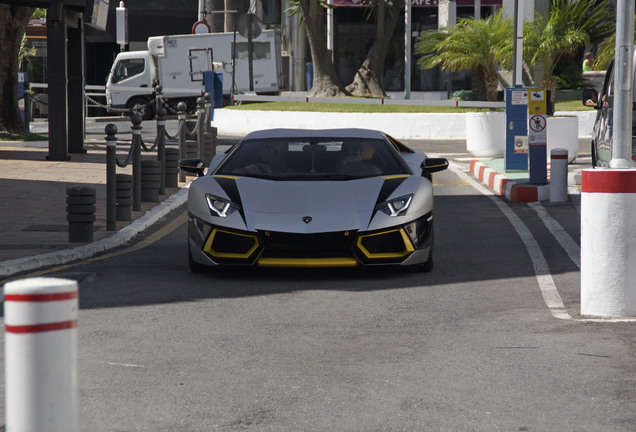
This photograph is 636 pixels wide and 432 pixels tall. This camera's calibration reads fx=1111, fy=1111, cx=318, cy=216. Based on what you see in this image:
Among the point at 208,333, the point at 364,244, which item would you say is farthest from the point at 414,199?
the point at 208,333

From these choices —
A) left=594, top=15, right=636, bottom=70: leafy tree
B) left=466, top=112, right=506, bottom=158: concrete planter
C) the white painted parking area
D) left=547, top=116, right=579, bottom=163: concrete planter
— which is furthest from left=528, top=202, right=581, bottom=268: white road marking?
left=594, top=15, right=636, bottom=70: leafy tree

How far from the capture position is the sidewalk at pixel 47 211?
9.20 metres

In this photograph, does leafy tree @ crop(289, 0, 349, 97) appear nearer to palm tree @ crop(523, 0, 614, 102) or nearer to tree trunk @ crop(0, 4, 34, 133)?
palm tree @ crop(523, 0, 614, 102)

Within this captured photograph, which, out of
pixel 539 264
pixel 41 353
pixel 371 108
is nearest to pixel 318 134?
pixel 539 264

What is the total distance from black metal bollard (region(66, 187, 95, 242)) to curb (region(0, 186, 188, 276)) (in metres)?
0.15

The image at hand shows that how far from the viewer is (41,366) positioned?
9.42ft

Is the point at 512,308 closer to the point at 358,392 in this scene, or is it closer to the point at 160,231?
the point at 358,392

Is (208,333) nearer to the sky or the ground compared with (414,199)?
nearer to the ground

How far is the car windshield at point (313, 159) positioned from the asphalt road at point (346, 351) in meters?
0.84

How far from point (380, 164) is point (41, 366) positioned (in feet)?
21.2

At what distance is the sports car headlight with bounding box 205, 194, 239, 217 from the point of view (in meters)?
8.27

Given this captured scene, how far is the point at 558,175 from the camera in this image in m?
13.8

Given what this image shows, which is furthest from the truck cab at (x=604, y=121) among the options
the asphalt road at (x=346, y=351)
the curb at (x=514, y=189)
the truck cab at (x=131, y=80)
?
the truck cab at (x=131, y=80)

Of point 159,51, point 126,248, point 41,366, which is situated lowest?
point 126,248
